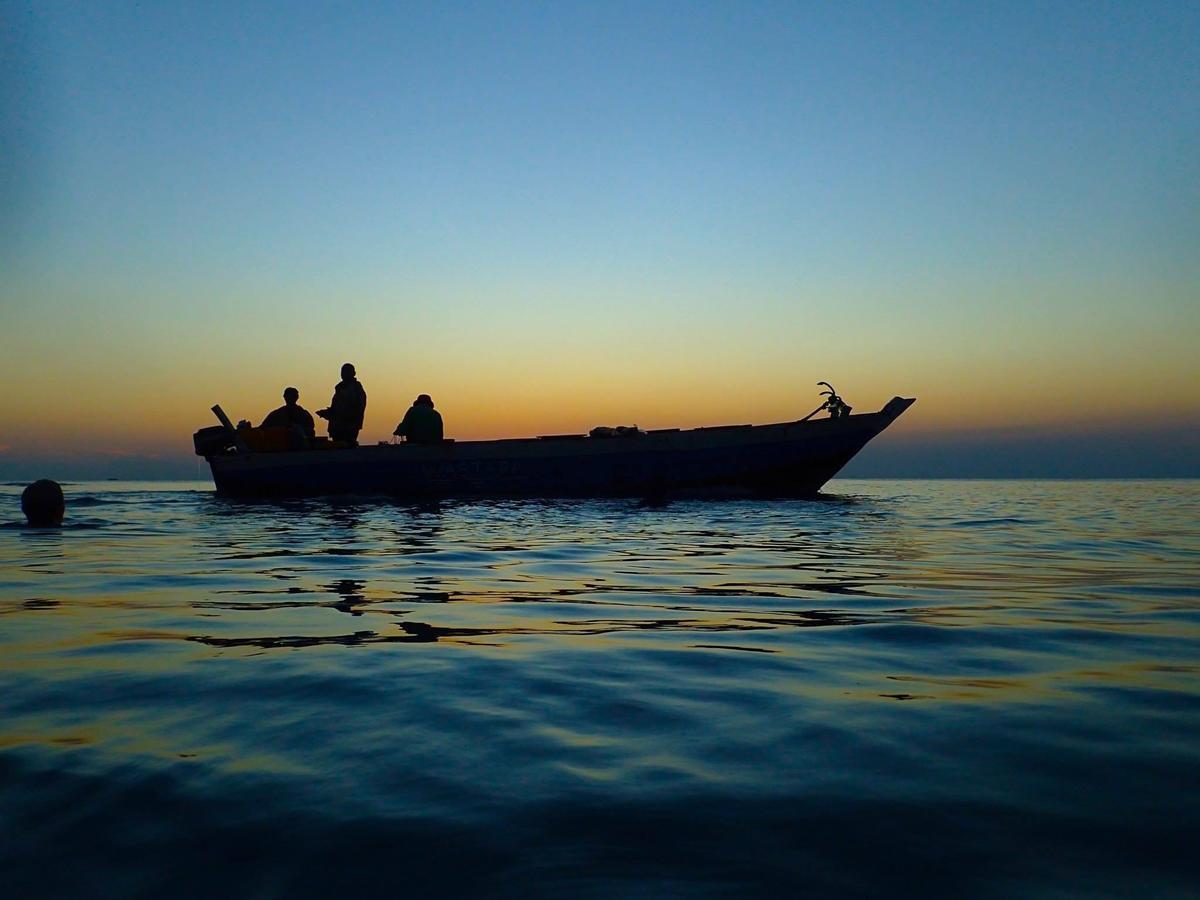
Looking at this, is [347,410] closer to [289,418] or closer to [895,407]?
[289,418]

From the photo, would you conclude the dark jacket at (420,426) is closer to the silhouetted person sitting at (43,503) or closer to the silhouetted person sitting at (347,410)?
the silhouetted person sitting at (347,410)

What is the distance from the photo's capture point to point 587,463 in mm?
20109

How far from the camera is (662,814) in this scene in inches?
81.5

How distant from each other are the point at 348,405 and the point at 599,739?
19092 millimetres

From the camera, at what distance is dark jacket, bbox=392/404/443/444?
20.9m

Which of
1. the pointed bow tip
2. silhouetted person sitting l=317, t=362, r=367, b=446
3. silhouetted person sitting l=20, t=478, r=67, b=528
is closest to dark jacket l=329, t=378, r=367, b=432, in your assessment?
silhouetted person sitting l=317, t=362, r=367, b=446

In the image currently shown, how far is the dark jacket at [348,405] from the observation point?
67.5 ft

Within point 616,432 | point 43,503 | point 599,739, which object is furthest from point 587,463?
point 599,739

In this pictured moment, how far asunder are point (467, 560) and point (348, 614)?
132 inches

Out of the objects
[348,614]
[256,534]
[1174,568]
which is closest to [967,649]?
[348,614]

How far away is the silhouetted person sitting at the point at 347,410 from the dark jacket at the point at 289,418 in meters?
0.63

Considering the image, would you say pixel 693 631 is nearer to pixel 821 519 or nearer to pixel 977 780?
pixel 977 780

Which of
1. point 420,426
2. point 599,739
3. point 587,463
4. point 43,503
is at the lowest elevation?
point 599,739

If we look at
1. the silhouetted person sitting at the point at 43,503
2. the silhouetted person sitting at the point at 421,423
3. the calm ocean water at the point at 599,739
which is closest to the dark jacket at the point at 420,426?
the silhouetted person sitting at the point at 421,423
